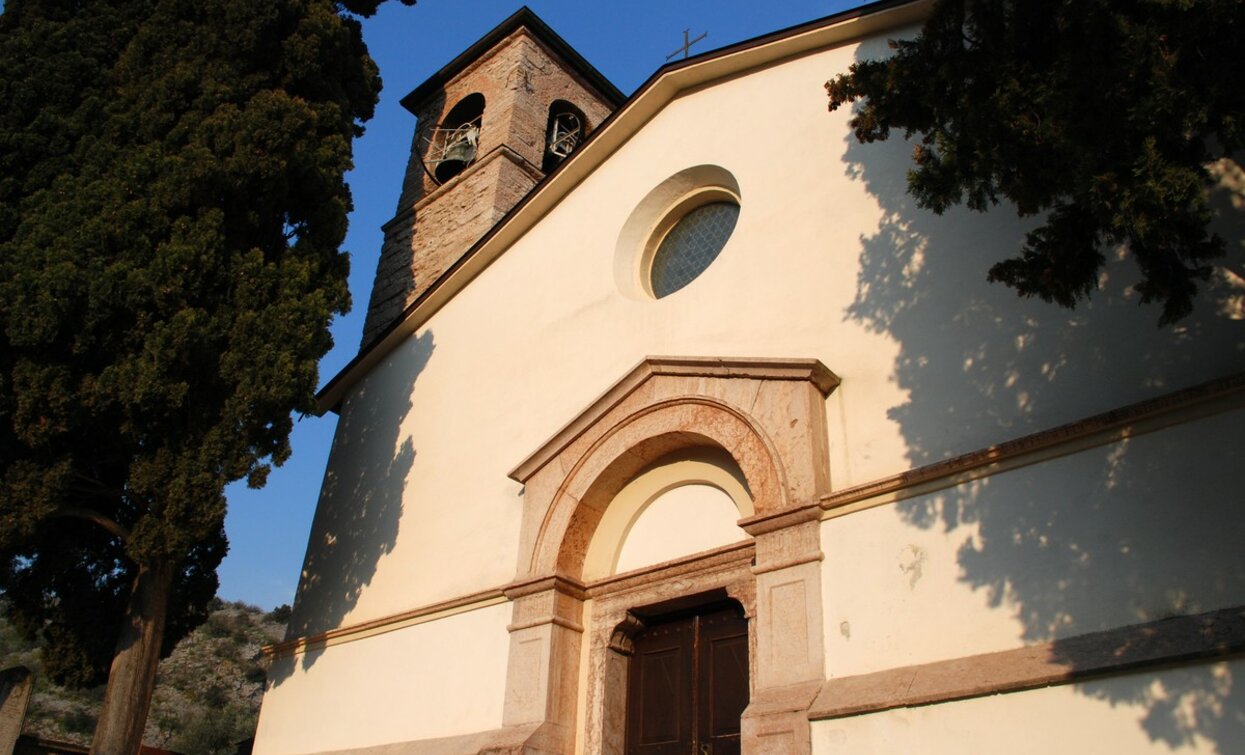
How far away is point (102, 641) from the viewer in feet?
31.4

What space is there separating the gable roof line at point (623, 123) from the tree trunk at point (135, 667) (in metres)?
2.04

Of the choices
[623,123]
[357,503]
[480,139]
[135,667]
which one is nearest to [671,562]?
[623,123]

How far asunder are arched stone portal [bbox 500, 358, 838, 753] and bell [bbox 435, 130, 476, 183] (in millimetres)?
8471

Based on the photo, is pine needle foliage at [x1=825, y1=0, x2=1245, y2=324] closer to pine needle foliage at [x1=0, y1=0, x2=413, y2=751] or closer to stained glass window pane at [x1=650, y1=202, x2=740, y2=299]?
stained glass window pane at [x1=650, y1=202, x2=740, y2=299]

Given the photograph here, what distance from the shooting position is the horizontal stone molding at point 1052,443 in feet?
15.8

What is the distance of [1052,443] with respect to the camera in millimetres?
5312

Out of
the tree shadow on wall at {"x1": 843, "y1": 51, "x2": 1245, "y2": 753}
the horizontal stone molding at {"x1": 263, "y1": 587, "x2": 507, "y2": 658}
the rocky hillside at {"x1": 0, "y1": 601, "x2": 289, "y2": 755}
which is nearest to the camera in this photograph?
the tree shadow on wall at {"x1": 843, "y1": 51, "x2": 1245, "y2": 753}

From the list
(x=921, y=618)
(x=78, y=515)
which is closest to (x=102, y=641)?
(x=78, y=515)

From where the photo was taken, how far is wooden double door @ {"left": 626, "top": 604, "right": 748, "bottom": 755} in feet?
22.0

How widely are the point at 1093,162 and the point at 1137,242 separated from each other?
1.60 ft

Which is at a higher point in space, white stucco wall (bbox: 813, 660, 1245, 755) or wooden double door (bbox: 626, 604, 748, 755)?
wooden double door (bbox: 626, 604, 748, 755)

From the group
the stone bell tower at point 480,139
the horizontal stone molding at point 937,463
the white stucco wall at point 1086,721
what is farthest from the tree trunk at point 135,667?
the white stucco wall at point 1086,721

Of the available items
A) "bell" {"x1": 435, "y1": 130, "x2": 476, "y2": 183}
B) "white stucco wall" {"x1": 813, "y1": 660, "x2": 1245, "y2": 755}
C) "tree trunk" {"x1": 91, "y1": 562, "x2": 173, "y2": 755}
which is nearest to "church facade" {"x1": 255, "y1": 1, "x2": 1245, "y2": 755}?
"white stucco wall" {"x1": 813, "y1": 660, "x2": 1245, "y2": 755}

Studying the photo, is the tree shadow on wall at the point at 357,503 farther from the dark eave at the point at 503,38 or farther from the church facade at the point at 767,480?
the dark eave at the point at 503,38
